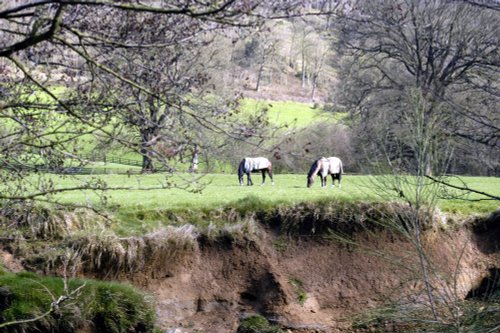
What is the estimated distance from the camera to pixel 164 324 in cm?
1534

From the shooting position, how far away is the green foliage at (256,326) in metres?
15.8

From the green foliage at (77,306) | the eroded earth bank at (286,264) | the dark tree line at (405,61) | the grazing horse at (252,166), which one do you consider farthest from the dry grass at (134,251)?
the dark tree line at (405,61)

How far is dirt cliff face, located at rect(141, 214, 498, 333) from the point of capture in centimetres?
1600

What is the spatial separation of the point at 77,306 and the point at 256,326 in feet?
14.0

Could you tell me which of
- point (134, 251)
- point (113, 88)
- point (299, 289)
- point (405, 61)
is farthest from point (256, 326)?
point (405, 61)

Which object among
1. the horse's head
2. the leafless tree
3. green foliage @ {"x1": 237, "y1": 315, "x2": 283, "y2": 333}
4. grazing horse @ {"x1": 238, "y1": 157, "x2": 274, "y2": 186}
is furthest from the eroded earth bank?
the leafless tree

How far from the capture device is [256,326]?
15914 mm

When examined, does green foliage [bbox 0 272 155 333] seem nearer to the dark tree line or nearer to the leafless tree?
the leafless tree

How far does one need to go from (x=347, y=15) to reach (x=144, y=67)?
218 cm

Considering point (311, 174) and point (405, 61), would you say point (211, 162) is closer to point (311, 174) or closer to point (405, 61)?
point (311, 174)

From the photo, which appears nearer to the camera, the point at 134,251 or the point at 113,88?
the point at 113,88

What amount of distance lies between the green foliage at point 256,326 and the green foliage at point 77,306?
2335 millimetres

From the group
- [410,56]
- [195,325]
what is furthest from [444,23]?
[195,325]

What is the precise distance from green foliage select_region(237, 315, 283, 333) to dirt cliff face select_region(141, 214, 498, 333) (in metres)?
0.17
